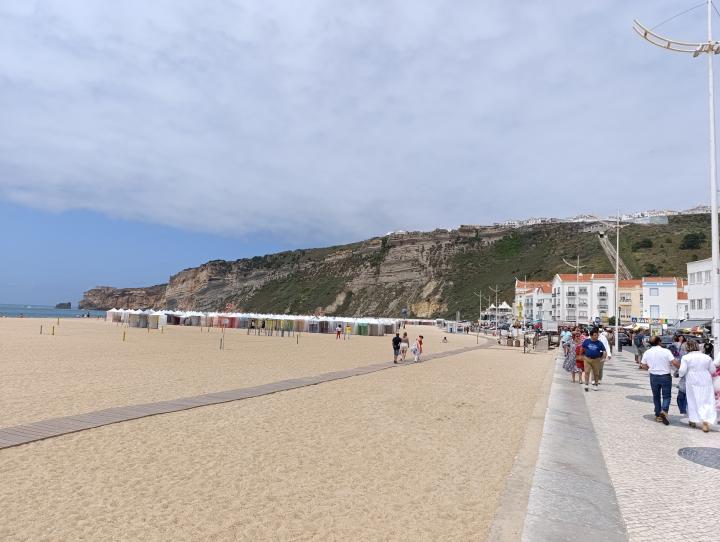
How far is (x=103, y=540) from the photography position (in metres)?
3.65

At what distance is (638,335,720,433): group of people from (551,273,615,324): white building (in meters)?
76.3

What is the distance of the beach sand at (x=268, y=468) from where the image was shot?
158 inches

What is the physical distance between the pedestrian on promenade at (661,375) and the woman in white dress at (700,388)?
26 cm

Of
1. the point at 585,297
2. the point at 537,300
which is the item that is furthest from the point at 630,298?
the point at 537,300

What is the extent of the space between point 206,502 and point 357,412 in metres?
4.90

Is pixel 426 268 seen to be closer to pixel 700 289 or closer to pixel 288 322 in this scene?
pixel 288 322

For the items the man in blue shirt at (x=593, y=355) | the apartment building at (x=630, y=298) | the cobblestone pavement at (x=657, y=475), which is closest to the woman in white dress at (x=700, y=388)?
the cobblestone pavement at (x=657, y=475)

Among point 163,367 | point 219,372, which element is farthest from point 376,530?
point 163,367

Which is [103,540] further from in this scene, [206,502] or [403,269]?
[403,269]

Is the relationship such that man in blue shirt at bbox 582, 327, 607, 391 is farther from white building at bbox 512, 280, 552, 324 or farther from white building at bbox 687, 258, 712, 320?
white building at bbox 512, 280, 552, 324

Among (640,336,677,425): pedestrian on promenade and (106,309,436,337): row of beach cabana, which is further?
(106,309,436,337): row of beach cabana

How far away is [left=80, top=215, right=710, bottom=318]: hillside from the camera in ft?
331

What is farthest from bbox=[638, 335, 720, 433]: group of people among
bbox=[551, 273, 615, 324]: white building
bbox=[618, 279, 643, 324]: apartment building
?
bbox=[618, 279, 643, 324]: apartment building

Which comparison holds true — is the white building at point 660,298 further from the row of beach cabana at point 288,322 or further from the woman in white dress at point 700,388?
the woman in white dress at point 700,388
